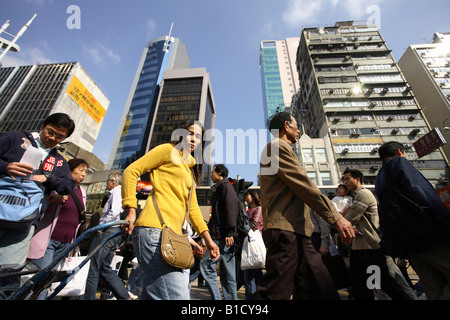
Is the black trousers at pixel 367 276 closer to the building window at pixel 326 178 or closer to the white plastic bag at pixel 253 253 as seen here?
the white plastic bag at pixel 253 253

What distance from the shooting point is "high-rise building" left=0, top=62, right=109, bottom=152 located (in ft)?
174

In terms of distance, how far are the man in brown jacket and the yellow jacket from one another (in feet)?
2.46

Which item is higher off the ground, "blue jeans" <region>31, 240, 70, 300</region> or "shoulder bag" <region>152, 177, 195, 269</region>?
"shoulder bag" <region>152, 177, 195, 269</region>

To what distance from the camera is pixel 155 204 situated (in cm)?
Result: 145

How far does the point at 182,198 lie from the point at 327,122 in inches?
1434

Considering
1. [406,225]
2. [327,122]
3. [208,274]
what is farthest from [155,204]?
[327,122]

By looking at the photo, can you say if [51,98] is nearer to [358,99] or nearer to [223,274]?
[223,274]

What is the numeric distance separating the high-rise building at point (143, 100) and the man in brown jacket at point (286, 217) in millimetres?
54724

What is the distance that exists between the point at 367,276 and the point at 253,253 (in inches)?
57.4

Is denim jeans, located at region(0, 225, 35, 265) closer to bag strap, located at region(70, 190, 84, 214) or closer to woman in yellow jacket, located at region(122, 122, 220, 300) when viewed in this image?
bag strap, located at region(70, 190, 84, 214)

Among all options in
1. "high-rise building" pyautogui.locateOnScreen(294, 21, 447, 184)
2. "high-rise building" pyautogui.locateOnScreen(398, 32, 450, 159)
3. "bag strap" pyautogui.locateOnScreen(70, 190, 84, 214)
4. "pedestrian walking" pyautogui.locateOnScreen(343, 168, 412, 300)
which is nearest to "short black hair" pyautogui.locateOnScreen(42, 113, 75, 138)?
"bag strap" pyautogui.locateOnScreen(70, 190, 84, 214)

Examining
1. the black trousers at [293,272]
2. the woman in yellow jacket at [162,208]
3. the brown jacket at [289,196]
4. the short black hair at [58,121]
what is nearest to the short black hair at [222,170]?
the woman in yellow jacket at [162,208]

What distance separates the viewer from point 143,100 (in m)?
65.2

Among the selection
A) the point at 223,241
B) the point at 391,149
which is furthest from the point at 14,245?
the point at 391,149
